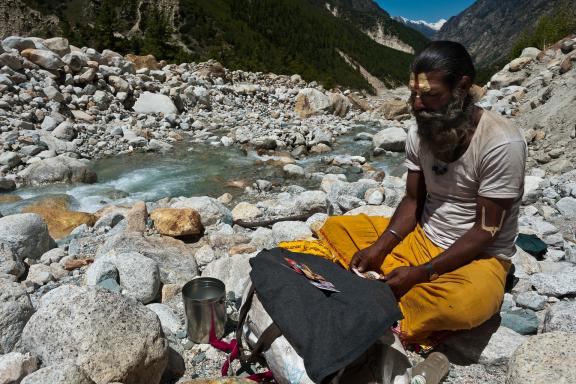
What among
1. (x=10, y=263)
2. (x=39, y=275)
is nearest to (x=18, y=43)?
(x=10, y=263)

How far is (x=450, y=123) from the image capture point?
2.23m

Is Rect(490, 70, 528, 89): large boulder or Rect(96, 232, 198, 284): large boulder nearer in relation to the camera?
Rect(96, 232, 198, 284): large boulder

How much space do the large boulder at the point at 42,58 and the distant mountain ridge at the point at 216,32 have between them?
11408 mm

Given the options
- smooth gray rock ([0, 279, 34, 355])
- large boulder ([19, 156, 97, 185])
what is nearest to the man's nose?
smooth gray rock ([0, 279, 34, 355])

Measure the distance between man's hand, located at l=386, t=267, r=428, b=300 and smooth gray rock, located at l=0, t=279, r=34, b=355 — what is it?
1962 millimetres

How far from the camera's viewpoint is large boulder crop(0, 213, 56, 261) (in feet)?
12.0

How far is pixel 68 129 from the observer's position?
8.70 m

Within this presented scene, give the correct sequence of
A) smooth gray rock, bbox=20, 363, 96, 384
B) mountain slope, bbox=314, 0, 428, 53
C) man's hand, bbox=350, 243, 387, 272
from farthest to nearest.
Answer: mountain slope, bbox=314, 0, 428, 53 < man's hand, bbox=350, 243, 387, 272 < smooth gray rock, bbox=20, 363, 96, 384

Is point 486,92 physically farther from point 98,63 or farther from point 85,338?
point 85,338

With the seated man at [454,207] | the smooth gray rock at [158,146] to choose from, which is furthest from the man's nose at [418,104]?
the smooth gray rock at [158,146]

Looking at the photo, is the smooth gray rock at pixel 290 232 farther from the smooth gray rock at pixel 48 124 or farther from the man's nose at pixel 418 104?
the smooth gray rock at pixel 48 124

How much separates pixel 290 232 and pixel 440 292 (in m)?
1.77

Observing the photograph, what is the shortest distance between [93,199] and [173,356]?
4699 mm

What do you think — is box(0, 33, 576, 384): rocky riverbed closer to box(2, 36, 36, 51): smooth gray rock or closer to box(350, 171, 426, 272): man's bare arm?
box(2, 36, 36, 51): smooth gray rock
